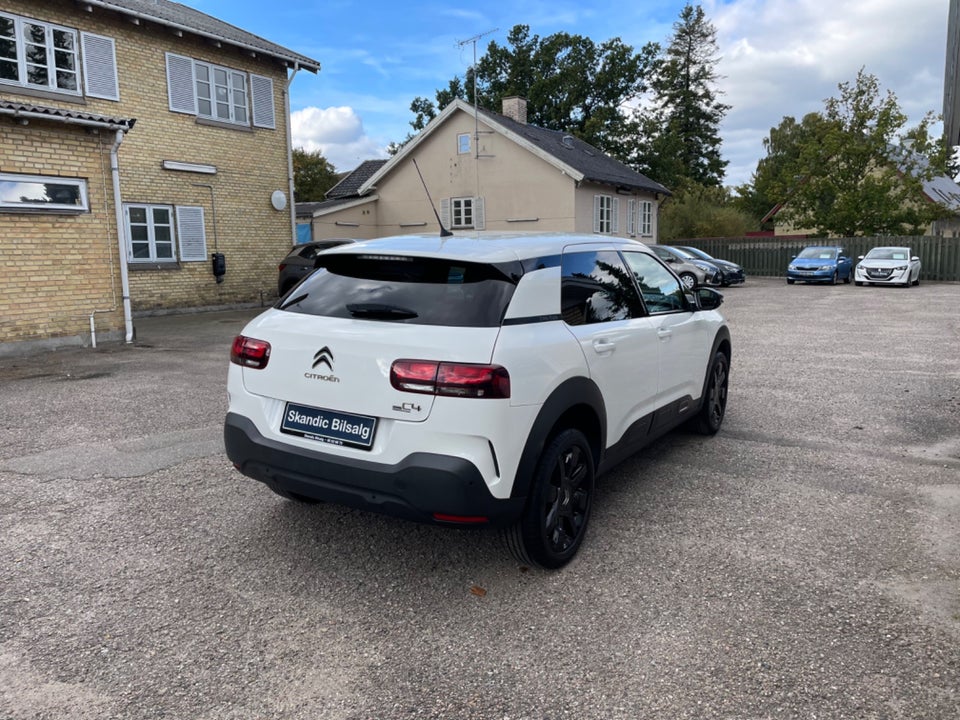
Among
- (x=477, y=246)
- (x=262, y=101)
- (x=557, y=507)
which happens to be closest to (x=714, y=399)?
(x=557, y=507)

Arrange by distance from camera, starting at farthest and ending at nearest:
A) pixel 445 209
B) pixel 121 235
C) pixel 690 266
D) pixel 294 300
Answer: pixel 445 209, pixel 690 266, pixel 121 235, pixel 294 300

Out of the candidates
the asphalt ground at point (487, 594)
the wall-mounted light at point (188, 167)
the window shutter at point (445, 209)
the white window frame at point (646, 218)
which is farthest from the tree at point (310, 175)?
the asphalt ground at point (487, 594)

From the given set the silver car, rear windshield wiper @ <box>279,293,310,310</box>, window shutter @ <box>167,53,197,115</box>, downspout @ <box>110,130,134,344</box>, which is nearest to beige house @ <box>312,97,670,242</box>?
the silver car

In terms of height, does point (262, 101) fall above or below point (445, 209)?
above

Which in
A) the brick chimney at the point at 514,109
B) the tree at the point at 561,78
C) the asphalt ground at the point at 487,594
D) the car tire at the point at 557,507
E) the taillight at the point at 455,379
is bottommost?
the asphalt ground at the point at 487,594

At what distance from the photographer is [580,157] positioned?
29391 mm

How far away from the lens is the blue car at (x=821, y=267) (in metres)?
25.8

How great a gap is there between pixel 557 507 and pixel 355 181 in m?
31.3

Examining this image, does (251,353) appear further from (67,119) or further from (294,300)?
(67,119)

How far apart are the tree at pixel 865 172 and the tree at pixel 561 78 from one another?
13537mm

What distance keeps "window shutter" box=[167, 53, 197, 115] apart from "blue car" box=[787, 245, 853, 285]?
69.3 feet

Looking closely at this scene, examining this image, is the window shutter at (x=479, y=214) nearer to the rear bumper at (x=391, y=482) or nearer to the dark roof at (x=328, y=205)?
the dark roof at (x=328, y=205)

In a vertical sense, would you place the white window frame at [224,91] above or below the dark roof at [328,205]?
above

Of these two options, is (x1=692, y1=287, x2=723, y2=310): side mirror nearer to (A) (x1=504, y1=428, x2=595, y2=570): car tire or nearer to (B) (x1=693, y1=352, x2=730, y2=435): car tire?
(B) (x1=693, y1=352, x2=730, y2=435): car tire
